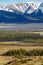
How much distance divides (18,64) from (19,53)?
70.5 ft

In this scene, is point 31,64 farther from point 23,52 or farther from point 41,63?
point 23,52

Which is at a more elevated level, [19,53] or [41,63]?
[19,53]

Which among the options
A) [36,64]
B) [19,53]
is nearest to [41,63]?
[36,64]

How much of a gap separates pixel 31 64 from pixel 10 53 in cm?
2447

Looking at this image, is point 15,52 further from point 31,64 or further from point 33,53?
point 31,64

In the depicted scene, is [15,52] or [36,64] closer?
[36,64]

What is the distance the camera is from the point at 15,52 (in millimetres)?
51062

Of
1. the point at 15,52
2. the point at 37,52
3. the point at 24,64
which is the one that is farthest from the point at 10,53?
the point at 24,64

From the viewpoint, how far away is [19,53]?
4988cm

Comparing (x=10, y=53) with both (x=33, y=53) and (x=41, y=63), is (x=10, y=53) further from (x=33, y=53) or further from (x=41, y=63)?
(x=41, y=63)

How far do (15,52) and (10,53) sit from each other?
115 centimetres

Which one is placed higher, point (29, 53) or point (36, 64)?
point (29, 53)

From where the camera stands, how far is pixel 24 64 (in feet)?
93.3

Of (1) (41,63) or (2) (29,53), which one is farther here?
(2) (29,53)
